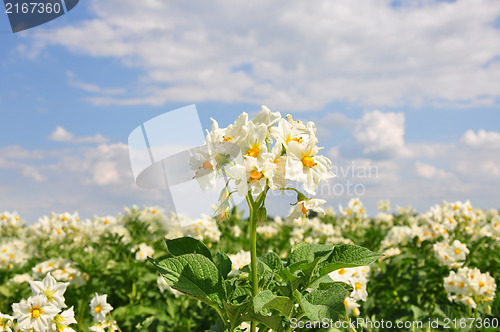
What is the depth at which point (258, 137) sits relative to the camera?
58.4 inches

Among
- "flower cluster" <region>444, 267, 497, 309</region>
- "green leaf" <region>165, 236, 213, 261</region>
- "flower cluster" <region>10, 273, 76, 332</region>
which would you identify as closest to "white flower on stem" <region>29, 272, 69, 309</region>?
"flower cluster" <region>10, 273, 76, 332</region>

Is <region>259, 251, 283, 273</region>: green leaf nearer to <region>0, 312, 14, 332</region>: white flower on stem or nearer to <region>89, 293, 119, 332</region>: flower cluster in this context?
<region>0, 312, 14, 332</region>: white flower on stem

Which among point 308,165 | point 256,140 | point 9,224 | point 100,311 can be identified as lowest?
point 9,224

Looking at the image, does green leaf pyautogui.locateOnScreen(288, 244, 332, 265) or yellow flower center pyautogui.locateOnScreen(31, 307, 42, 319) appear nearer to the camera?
green leaf pyautogui.locateOnScreen(288, 244, 332, 265)

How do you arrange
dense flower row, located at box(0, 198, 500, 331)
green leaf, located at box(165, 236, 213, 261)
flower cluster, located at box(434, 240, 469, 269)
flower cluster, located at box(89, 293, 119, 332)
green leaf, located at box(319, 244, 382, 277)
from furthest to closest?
flower cluster, located at box(434, 240, 469, 269), flower cluster, located at box(89, 293, 119, 332), dense flower row, located at box(0, 198, 500, 331), green leaf, located at box(165, 236, 213, 261), green leaf, located at box(319, 244, 382, 277)

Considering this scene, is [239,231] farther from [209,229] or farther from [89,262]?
[89,262]

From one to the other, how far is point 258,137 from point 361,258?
0.56 metres

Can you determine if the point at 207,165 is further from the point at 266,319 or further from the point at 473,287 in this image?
the point at 473,287

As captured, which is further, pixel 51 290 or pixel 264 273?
pixel 51 290

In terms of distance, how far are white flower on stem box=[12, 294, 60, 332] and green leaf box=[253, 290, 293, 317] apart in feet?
4.15

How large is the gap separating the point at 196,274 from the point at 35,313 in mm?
1077

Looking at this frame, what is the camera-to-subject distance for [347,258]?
1600mm

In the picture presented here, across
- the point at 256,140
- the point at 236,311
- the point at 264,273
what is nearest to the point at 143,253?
the point at 264,273

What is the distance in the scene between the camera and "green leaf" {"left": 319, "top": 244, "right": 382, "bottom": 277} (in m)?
1.51
